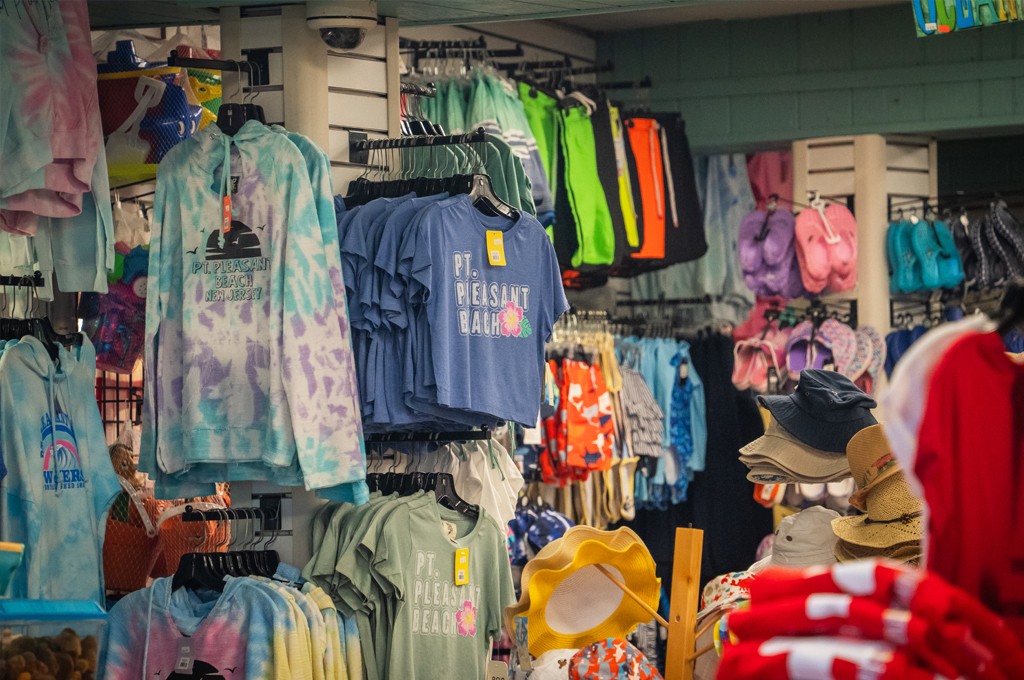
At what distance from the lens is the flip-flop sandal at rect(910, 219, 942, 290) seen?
852cm

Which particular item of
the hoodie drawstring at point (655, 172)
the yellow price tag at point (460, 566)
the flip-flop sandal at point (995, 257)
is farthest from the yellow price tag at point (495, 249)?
the flip-flop sandal at point (995, 257)

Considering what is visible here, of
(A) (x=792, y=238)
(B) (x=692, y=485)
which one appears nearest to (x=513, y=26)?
(A) (x=792, y=238)

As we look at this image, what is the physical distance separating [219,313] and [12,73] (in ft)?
3.12

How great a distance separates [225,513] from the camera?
4867 millimetres

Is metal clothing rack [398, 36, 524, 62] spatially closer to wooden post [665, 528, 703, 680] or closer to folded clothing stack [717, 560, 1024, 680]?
wooden post [665, 528, 703, 680]

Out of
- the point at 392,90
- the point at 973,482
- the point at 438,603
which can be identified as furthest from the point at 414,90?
the point at 973,482

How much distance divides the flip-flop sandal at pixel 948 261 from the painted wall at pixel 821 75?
0.74 meters

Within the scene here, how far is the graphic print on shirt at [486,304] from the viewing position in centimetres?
484

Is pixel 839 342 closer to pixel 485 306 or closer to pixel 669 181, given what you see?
pixel 669 181

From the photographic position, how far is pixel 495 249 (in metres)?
4.91

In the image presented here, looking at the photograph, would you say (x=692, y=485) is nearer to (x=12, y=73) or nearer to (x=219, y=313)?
(x=219, y=313)

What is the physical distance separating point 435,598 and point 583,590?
643mm

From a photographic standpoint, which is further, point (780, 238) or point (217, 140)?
point (780, 238)

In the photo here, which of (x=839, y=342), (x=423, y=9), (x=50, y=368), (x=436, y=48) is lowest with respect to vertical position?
(x=839, y=342)
